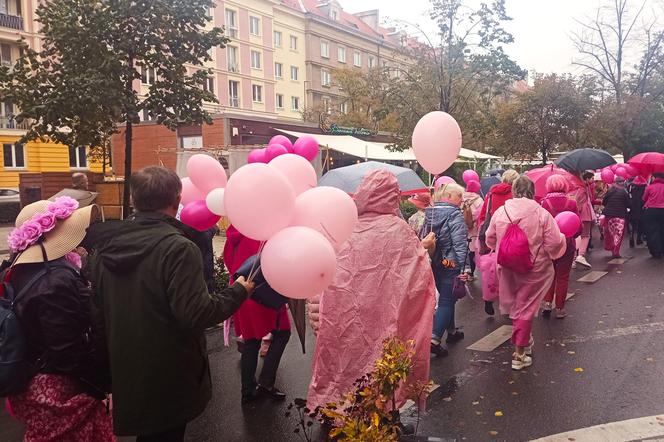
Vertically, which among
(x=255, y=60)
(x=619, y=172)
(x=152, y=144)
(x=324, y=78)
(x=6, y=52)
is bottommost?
Result: (x=619, y=172)

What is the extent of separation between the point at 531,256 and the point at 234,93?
44.8 metres

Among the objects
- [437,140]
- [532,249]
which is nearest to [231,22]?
[437,140]

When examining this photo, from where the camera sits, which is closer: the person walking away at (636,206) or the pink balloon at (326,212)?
the pink balloon at (326,212)

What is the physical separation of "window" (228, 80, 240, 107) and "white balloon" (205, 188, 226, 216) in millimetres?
45001

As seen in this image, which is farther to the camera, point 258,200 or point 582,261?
point 582,261

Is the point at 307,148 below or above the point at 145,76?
below

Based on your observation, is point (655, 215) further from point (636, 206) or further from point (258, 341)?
point (258, 341)

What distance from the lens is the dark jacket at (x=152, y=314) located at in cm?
239

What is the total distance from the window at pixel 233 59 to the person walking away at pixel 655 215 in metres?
40.3

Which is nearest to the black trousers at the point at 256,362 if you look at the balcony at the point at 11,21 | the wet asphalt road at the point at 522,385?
the wet asphalt road at the point at 522,385

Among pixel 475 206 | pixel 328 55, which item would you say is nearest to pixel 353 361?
pixel 475 206

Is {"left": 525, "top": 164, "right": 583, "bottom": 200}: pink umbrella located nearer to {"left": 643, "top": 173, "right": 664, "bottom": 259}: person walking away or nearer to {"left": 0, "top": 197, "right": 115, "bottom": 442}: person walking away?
{"left": 643, "top": 173, "right": 664, "bottom": 259}: person walking away

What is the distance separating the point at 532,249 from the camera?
505 centimetres

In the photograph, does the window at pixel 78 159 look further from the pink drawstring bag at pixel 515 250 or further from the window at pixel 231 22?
the pink drawstring bag at pixel 515 250
